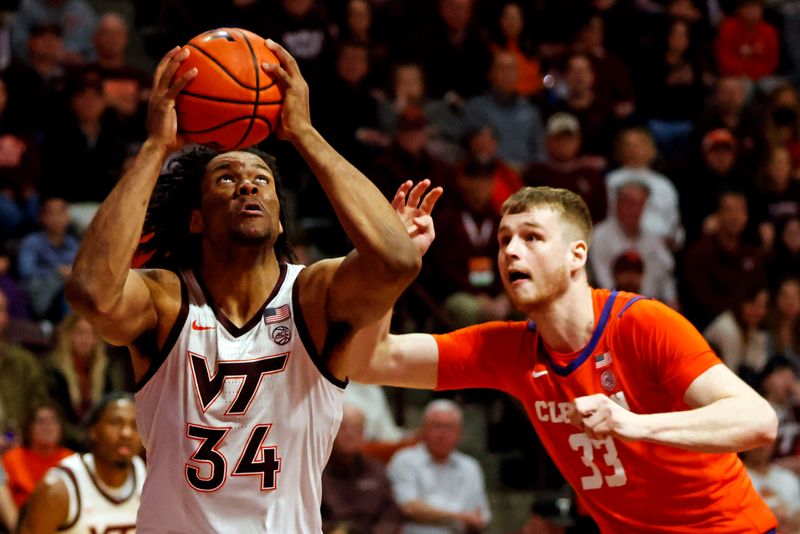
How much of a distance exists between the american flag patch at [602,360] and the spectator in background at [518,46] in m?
8.08

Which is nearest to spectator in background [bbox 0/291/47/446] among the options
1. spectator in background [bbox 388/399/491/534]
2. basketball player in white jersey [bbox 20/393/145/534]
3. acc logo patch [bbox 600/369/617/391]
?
basketball player in white jersey [bbox 20/393/145/534]

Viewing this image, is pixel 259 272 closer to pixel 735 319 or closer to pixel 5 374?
pixel 5 374

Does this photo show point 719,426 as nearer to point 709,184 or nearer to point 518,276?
point 518,276

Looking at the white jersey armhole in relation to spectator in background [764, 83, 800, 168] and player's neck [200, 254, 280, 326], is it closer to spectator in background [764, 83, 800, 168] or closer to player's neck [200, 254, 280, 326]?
player's neck [200, 254, 280, 326]

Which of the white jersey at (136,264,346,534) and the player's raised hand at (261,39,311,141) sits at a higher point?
the player's raised hand at (261,39,311,141)

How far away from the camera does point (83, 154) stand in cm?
994

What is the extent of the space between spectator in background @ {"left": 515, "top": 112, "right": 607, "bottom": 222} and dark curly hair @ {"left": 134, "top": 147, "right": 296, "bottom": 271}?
635 cm

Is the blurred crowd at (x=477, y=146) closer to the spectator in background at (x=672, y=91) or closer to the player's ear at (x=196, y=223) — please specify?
the spectator in background at (x=672, y=91)

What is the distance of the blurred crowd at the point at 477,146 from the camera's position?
9.34m

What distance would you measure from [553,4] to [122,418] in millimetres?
7710

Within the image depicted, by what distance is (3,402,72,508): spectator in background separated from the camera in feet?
25.7

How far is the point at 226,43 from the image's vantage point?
13.5 feet

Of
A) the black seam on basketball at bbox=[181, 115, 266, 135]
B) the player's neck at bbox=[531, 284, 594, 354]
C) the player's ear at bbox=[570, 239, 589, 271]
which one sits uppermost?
the black seam on basketball at bbox=[181, 115, 266, 135]

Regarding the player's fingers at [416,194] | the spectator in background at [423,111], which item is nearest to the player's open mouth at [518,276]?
the player's fingers at [416,194]
